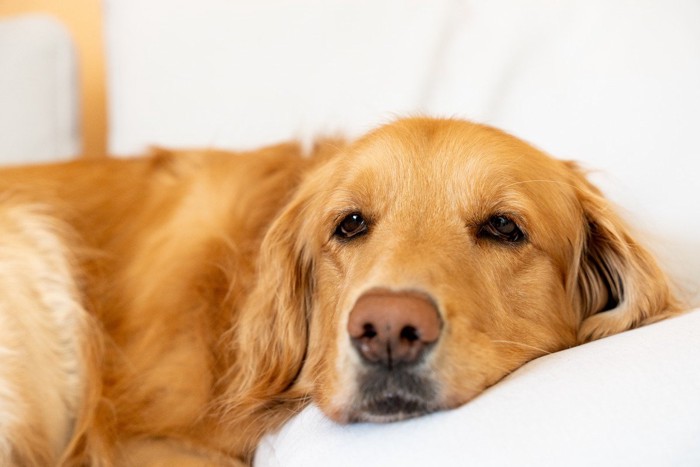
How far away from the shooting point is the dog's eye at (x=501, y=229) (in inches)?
69.1

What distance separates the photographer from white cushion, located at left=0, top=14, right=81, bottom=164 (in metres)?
3.29

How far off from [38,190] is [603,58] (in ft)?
5.89

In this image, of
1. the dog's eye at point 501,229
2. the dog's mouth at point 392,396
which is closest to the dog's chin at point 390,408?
the dog's mouth at point 392,396

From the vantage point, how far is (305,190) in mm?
2133

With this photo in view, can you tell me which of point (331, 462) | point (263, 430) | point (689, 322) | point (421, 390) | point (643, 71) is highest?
point (643, 71)

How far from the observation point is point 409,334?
139 centimetres

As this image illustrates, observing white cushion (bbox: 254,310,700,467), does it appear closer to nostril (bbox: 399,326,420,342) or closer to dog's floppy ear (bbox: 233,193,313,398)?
nostril (bbox: 399,326,420,342)

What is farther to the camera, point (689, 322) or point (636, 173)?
point (636, 173)

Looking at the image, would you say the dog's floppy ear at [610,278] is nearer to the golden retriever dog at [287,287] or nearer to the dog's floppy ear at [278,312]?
the golden retriever dog at [287,287]

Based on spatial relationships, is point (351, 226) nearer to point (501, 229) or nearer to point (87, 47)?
point (501, 229)

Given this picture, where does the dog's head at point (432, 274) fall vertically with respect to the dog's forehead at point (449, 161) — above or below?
below

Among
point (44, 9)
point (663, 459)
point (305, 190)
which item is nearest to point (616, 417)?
point (663, 459)

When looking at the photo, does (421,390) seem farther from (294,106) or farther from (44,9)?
(44,9)

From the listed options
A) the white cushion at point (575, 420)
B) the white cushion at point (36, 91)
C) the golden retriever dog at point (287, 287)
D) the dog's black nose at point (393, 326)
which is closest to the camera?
the white cushion at point (575, 420)
